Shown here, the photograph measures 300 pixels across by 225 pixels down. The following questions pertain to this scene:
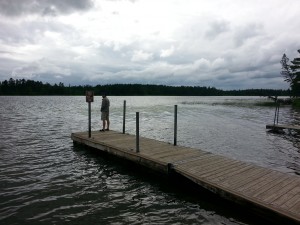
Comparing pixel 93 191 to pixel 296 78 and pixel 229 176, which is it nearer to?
pixel 229 176

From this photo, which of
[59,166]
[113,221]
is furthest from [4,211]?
[59,166]

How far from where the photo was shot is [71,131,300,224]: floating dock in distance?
22.3 feet

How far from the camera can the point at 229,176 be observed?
888cm

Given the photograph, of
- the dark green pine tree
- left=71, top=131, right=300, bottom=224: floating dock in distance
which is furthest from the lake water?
the dark green pine tree

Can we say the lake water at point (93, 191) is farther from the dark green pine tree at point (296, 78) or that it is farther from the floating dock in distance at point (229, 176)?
the dark green pine tree at point (296, 78)

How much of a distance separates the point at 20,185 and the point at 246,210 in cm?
785

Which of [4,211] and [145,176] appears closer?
[4,211]

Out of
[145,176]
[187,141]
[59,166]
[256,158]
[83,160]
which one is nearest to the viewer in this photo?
[145,176]

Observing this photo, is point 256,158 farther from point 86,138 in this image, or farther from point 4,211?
point 4,211

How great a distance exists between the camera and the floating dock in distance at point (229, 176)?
268 inches

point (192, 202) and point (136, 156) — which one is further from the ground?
point (136, 156)

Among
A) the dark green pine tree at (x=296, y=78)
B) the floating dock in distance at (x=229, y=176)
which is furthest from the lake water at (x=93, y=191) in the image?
the dark green pine tree at (x=296, y=78)

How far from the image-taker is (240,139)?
20.6 metres

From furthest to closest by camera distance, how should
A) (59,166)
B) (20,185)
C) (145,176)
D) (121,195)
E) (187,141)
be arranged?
(187,141) → (59,166) → (145,176) → (20,185) → (121,195)
